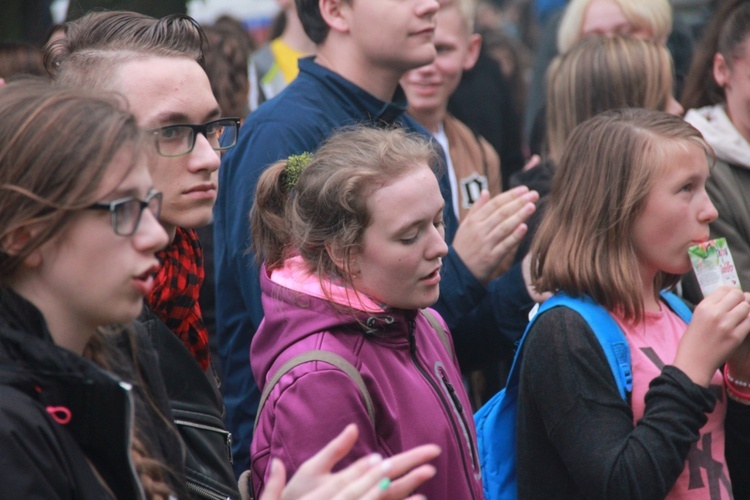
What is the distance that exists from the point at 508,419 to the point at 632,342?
470mm

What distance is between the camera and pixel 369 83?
11.4 feet

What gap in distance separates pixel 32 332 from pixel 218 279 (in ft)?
5.07

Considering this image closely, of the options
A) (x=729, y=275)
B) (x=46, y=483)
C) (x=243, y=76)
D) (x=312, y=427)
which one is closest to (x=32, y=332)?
(x=46, y=483)

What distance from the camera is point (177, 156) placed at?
8.20 feet

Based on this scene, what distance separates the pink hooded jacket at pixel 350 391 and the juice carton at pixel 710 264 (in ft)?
2.73

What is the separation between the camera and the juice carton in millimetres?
2881

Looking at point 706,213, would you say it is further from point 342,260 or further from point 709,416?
point 342,260

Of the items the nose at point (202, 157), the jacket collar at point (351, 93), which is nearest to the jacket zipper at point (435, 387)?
the nose at point (202, 157)

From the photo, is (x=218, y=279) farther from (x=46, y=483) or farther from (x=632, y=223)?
(x=46, y=483)

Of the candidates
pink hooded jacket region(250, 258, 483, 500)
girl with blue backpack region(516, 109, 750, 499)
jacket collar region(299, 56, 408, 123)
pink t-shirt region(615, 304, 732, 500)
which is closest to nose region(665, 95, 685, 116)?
girl with blue backpack region(516, 109, 750, 499)

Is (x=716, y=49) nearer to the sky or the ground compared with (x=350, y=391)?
nearer to the sky

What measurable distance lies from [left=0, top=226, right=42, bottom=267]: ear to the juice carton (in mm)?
1891

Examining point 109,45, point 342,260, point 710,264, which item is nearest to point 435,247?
point 342,260

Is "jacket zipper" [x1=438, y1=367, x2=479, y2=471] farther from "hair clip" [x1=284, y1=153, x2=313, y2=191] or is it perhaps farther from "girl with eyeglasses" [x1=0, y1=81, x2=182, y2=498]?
"girl with eyeglasses" [x1=0, y1=81, x2=182, y2=498]
